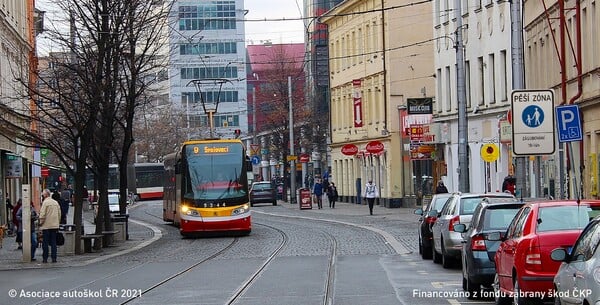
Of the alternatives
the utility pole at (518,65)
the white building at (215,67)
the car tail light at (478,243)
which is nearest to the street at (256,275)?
the car tail light at (478,243)

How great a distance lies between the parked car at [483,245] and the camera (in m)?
17.5

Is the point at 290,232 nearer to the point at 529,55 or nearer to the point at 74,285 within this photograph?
the point at 529,55

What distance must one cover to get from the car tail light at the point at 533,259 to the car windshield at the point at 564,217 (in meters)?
0.38

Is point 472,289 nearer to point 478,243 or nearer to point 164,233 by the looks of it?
point 478,243

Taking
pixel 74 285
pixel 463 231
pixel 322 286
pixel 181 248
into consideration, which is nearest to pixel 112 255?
pixel 181 248

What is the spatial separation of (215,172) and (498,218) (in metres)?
22.4

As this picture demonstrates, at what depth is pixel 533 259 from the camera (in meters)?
14.0

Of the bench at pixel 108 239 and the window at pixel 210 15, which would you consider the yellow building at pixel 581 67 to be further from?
the window at pixel 210 15

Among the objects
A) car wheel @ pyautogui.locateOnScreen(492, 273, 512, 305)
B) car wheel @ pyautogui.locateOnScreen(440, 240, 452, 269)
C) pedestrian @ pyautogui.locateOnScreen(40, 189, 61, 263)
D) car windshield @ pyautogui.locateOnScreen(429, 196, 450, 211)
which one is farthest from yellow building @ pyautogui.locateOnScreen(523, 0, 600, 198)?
car wheel @ pyautogui.locateOnScreen(492, 273, 512, 305)

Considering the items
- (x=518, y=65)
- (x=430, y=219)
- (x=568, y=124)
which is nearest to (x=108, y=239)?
(x=430, y=219)

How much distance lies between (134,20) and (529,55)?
16004mm

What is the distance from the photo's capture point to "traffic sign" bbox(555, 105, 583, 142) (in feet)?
71.4

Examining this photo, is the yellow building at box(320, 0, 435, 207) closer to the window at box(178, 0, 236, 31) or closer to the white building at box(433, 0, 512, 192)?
the white building at box(433, 0, 512, 192)

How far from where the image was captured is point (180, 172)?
133ft
